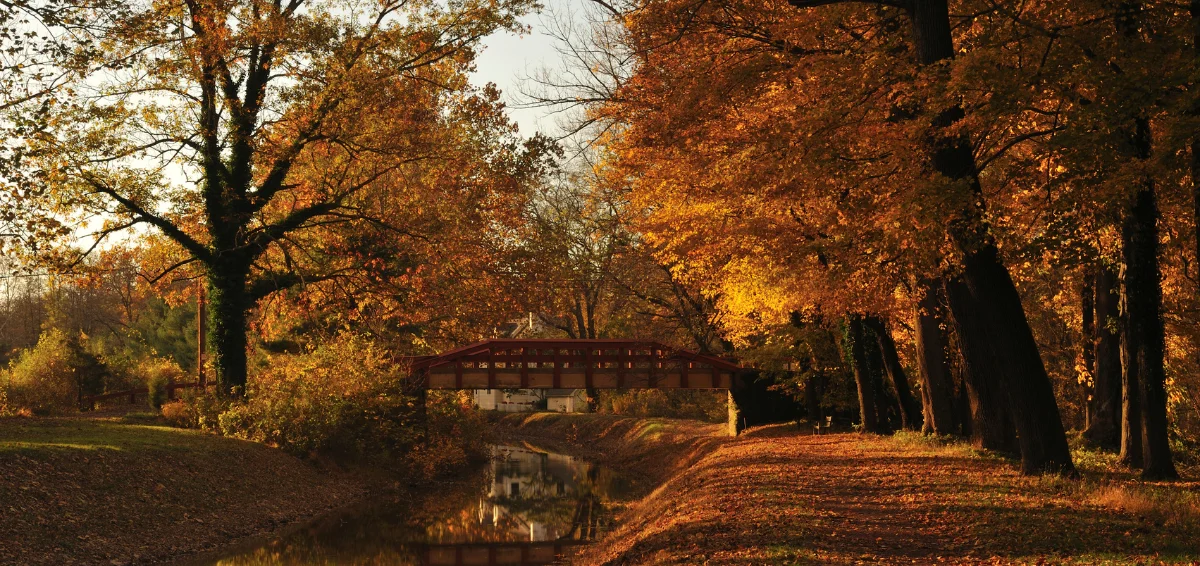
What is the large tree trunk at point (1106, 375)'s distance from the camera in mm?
19156

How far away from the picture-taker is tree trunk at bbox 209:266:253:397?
87.6ft

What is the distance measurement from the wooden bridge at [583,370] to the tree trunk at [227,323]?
7.29m

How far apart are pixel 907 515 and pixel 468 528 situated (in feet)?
38.3

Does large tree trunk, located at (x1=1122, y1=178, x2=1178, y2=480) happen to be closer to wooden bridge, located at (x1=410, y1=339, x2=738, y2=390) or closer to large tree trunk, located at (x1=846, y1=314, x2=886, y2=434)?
large tree trunk, located at (x1=846, y1=314, x2=886, y2=434)

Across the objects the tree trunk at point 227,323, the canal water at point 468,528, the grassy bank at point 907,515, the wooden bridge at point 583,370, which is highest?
the tree trunk at point 227,323

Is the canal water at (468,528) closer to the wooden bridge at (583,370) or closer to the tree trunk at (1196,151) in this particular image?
the wooden bridge at (583,370)

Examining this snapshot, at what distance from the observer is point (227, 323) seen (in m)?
26.7

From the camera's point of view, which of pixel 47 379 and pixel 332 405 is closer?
pixel 332 405

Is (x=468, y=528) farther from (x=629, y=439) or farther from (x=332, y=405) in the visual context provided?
(x=629, y=439)

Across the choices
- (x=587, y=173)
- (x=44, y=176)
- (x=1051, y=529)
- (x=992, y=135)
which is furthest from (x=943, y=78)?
(x=587, y=173)

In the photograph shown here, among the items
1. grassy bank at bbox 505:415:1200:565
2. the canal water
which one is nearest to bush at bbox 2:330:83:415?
the canal water

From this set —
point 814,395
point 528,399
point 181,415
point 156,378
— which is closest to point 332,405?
point 181,415

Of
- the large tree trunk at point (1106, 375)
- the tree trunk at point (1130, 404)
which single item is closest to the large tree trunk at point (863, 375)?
the large tree trunk at point (1106, 375)

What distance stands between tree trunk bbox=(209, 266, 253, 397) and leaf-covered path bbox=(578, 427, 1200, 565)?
13.3 m
